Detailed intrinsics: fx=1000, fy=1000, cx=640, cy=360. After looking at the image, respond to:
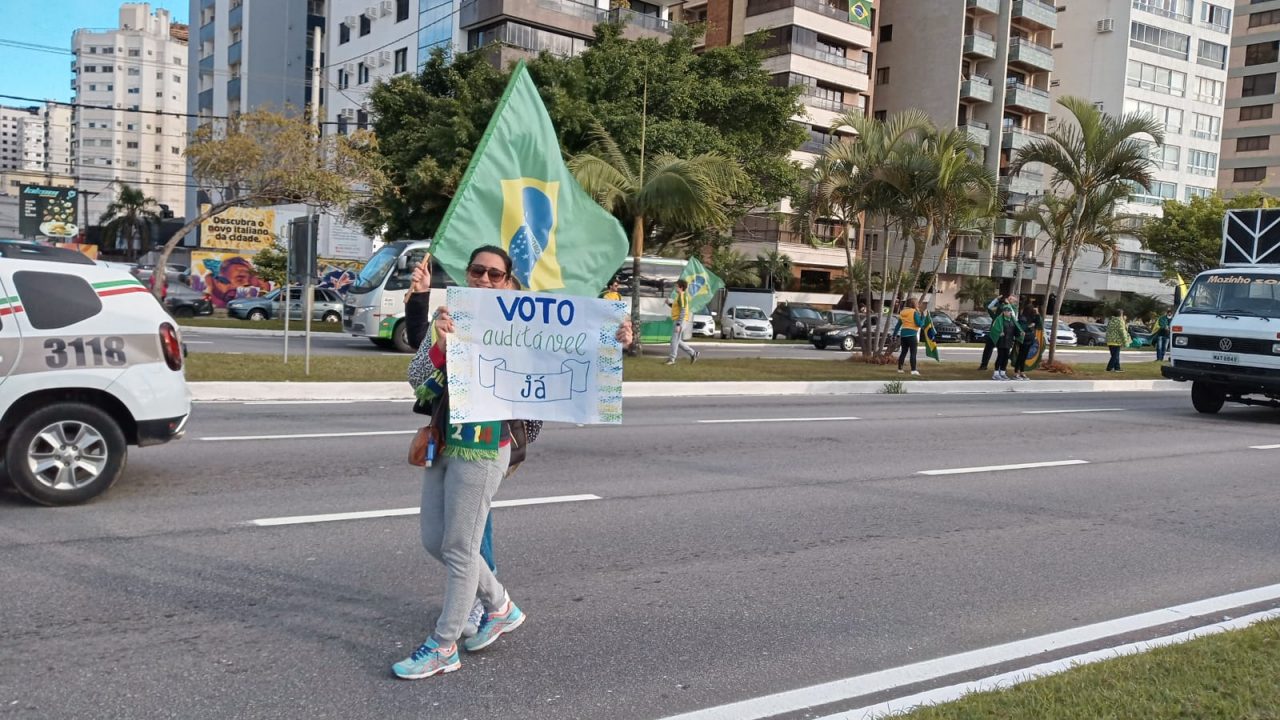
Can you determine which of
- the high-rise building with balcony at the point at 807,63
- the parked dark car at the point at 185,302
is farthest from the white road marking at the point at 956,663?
the high-rise building with balcony at the point at 807,63

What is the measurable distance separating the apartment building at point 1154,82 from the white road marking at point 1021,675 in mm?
68904

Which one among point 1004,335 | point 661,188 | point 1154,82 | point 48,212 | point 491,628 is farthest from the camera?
point 1154,82

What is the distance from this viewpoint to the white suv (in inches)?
260

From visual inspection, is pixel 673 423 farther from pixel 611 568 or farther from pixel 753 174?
pixel 753 174

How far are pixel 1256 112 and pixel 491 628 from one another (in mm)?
94595

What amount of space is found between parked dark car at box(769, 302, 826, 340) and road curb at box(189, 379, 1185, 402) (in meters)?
19.5

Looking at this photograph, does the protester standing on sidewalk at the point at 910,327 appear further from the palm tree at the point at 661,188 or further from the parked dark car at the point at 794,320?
the parked dark car at the point at 794,320

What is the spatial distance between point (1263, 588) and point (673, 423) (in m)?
7.47

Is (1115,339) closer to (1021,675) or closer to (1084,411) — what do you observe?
(1084,411)

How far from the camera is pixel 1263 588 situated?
5973 millimetres

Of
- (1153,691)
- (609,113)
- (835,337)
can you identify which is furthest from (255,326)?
(1153,691)

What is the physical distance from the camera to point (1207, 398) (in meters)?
17.1

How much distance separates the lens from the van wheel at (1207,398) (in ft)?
55.7

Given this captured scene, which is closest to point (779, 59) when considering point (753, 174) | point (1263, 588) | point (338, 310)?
point (753, 174)
